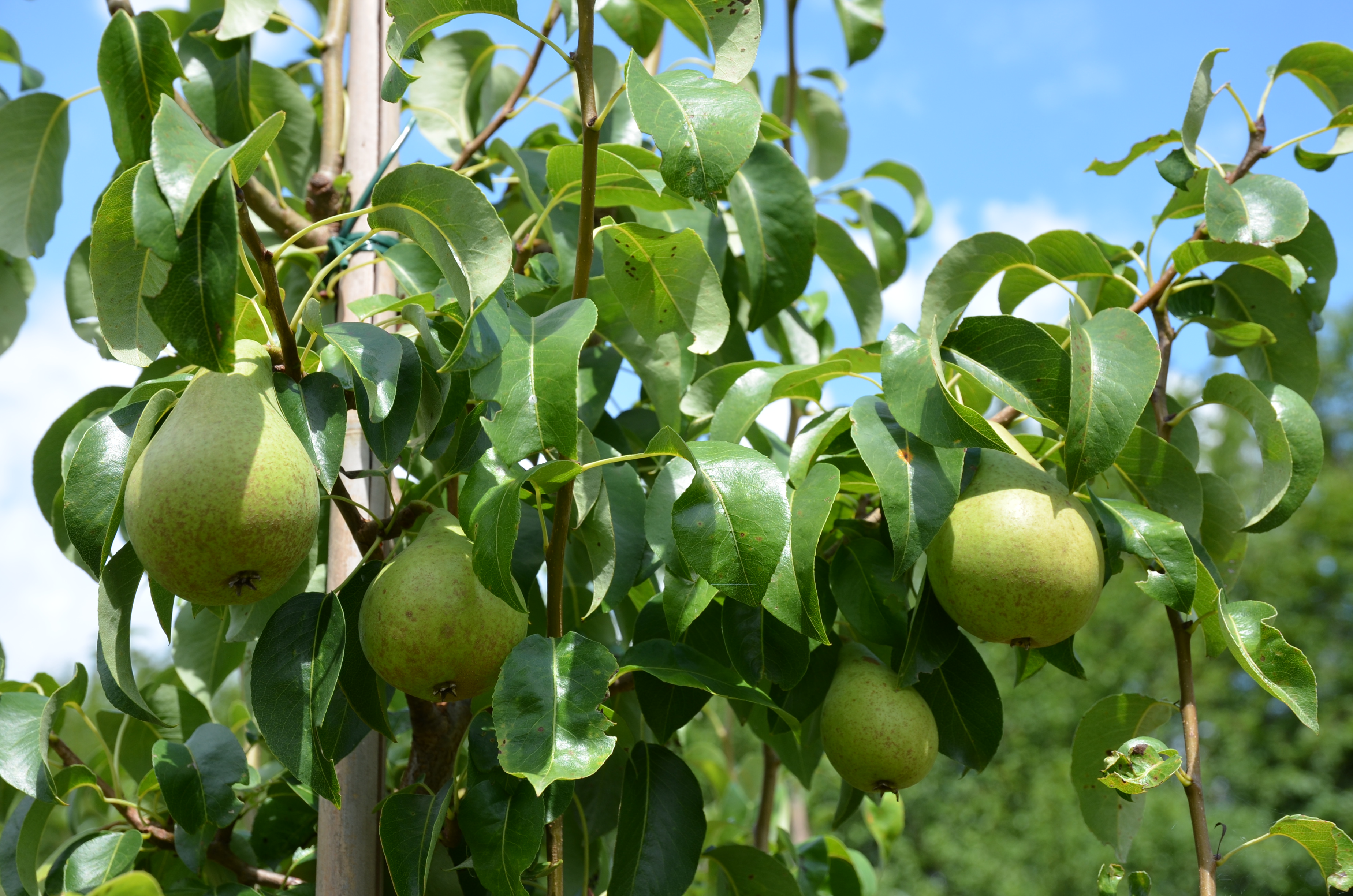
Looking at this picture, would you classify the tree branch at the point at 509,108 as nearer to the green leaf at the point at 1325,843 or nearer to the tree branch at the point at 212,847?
the tree branch at the point at 212,847

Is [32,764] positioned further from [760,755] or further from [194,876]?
[760,755]

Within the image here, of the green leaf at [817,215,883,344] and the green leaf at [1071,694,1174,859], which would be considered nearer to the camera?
the green leaf at [1071,694,1174,859]

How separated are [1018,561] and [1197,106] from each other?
53 cm

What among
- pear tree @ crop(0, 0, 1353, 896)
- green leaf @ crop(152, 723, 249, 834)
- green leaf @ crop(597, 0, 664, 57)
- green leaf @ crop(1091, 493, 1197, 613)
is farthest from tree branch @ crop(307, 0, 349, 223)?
green leaf @ crop(1091, 493, 1197, 613)

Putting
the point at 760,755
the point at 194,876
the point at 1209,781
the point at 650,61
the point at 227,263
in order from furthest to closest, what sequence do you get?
1. the point at 1209,781
2. the point at 760,755
3. the point at 650,61
4. the point at 194,876
5. the point at 227,263

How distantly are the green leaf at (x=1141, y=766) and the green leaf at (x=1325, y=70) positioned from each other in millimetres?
773

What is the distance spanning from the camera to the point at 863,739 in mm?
893

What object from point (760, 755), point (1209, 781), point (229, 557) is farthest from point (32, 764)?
point (1209, 781)

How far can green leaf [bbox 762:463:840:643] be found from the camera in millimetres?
739

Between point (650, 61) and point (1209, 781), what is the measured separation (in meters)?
12.7

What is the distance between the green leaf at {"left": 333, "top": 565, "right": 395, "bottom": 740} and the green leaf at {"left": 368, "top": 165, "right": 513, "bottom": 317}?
0.27m

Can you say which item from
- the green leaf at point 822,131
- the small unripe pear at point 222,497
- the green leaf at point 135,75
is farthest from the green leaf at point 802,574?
the green leaf at point 822,131

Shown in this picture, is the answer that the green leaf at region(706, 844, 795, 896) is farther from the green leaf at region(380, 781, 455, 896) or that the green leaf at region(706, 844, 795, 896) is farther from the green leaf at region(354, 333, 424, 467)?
the green leaf at region(354, 333, 424, 467)

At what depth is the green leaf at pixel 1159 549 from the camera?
0.85 meters
